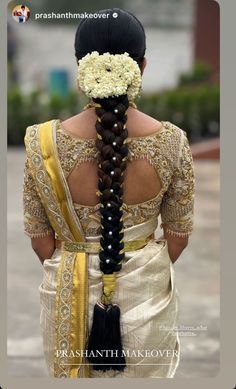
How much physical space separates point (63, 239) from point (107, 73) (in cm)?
58

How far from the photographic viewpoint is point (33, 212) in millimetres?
2791

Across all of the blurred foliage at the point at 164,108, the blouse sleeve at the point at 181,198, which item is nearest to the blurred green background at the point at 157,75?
the blurred foliage at the point at 164,108

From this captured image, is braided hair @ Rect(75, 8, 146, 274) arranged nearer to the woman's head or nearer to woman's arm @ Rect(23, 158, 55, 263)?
the woman's head

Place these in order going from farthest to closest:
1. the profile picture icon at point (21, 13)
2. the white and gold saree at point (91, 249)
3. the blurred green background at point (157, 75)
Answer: the blurred green background at point (157, 75) < the profile picture icon at point (21, 13) < the white and gold saree at point (91, 249)

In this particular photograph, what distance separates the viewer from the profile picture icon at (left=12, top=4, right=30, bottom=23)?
10.2ft

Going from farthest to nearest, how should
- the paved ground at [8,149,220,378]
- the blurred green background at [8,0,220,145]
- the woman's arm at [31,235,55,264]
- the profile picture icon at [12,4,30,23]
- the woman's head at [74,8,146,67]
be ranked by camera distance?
the blurred green background at [8,0,220,145] → the paved ground at [8,149,220,378] → the profile picture icon at [12,4,30,23] → the woman's arm at [31,235,55,264] → the woman's head at [74,8,146,67]

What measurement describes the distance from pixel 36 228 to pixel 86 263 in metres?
0.22

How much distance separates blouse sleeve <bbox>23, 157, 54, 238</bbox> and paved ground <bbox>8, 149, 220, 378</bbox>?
0.71 m

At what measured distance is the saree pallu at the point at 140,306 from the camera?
2.76 meters

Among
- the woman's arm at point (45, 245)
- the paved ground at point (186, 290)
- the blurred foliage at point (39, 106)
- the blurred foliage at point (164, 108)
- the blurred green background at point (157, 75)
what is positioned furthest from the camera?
the blurred foliage at point (164, 108)

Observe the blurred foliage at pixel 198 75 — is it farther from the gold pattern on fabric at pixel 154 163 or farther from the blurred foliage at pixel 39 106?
the gold pattern on fabric at pixel 154 163

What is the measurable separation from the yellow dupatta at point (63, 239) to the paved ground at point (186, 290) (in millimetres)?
520

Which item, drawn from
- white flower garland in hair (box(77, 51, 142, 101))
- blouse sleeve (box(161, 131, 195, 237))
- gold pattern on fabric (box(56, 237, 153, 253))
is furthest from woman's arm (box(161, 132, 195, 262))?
white flower garland in hair (box(77, 51, 142, 101))

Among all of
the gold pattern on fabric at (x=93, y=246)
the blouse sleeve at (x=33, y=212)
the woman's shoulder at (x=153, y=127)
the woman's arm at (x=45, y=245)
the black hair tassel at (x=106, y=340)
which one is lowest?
the black hair tassel at (x=106, y=340)
